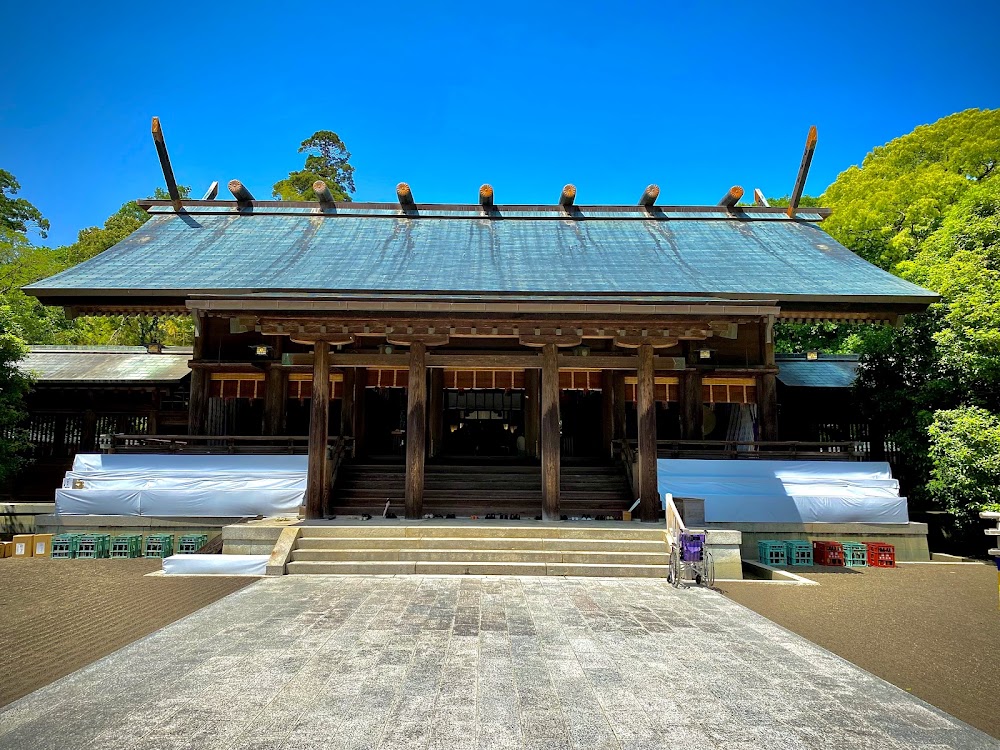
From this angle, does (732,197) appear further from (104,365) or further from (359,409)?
(104,365)

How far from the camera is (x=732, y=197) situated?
61.8 ft

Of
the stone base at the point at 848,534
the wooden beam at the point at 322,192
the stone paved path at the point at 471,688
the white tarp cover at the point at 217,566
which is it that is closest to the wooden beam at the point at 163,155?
the wooden beam at the point at 322,192

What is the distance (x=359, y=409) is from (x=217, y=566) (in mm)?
6992

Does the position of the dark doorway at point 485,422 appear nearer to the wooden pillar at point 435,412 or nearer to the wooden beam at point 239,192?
the wooden pillar at point 435,412

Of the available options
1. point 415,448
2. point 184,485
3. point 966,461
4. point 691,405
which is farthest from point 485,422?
point 966,461

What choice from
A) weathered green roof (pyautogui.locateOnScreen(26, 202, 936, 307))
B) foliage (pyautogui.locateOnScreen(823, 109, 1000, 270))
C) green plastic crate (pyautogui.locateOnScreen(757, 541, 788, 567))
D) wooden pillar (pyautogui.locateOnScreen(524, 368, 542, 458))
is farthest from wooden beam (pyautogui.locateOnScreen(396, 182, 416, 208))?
foliage (pyautogui.locateOnScreen(823, 109, 1000, 270))

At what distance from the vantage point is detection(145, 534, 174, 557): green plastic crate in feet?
38.6

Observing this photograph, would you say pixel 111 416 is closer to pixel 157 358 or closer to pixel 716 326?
pixel 157 358

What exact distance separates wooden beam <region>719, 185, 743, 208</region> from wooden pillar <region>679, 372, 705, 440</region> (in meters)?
6.74

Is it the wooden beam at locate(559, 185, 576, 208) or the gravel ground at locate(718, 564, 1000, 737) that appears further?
the wooden beam at locate(559, 185, 576, 208)

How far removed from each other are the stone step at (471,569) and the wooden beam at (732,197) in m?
13.4

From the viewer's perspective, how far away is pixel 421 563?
31.4 ft

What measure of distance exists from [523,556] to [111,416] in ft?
48.5

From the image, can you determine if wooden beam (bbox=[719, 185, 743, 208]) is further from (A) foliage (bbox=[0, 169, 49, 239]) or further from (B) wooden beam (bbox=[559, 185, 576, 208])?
(A) foliage (bbox=[0, 169, 49, 239])
